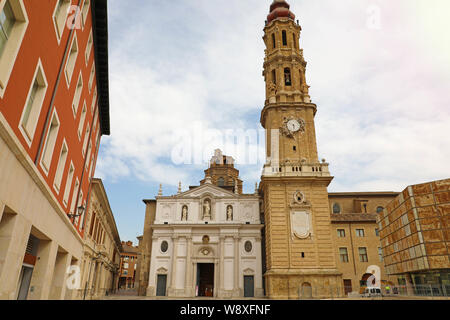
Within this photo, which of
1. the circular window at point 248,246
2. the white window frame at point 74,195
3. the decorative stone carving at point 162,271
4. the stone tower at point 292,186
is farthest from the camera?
the circular window at point 248,246

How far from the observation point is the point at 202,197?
139ft

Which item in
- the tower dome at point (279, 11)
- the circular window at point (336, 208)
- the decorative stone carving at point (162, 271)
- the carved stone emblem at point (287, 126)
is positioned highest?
the tower dome at point (279, 11)

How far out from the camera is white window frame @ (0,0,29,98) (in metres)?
6.73

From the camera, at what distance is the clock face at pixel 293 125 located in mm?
39859

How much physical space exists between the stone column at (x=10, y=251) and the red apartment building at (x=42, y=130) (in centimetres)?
2

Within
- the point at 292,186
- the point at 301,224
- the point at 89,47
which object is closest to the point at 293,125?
the point at 292,186

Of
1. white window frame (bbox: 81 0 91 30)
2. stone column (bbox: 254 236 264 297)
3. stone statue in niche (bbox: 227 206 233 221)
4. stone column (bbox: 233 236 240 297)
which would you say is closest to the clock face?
stone statue in niche (bbox: 227 206 233 221)

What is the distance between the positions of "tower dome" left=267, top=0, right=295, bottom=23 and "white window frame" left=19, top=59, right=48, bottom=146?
1760 inches

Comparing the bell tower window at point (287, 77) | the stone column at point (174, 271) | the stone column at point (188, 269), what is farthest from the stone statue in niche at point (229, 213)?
the bell tower window at point (287, 77)

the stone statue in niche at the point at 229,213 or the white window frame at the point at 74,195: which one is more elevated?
the stone statue in niche at the point at 229,213

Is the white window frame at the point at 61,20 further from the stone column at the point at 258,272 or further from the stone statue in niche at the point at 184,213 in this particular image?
the stone column at the point at 258,272

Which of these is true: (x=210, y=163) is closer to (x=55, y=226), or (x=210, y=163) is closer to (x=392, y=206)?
(x=392, y=206)

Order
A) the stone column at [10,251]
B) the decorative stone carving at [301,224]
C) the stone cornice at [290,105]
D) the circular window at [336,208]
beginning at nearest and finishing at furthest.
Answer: the stone column at [10,251] < the decorative stone carving at [301,224] < the stone cornice at [290,105] < the circular window at [336,208]

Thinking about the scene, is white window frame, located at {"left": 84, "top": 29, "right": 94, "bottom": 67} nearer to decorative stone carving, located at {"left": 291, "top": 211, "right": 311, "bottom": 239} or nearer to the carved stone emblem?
decorative stone carving, located at {"left": 291, "top": 211, "right": 311, "bottom": 239}
